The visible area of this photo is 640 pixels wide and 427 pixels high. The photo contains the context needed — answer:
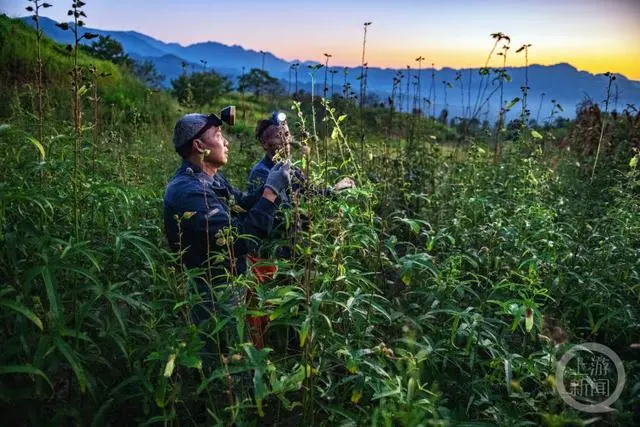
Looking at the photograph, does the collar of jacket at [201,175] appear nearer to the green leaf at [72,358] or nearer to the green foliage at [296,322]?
the green foliage at [296,322]

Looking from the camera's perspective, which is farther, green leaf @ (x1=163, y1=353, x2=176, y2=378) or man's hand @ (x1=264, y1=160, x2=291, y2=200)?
man's hand @ (x1=264, y1=160, x2=291, y2=200)

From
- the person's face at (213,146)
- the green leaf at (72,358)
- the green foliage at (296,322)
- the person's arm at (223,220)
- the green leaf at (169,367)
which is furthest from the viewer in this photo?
the person's face at (213,146)

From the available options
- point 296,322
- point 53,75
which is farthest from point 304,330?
point 53,75

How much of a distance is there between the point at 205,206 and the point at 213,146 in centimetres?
61

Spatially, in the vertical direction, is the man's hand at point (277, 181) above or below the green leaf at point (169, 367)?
above

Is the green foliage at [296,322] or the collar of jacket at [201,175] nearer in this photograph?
the green foliage at [296,322]

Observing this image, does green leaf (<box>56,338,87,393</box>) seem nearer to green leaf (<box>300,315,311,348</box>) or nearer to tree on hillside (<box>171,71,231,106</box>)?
green leaf (<box>300,315,311,348</box>)

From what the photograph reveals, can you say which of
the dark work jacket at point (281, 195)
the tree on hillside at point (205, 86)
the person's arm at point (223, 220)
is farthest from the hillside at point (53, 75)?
the person's arm at point (223, 220)

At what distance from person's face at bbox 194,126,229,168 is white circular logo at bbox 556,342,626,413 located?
2.42 meters

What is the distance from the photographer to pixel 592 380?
2.43m

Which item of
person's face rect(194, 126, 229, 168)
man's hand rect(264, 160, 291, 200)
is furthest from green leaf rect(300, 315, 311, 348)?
person's face rect(194, 126, 229, 168)

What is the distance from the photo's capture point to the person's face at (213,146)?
10.6 ft

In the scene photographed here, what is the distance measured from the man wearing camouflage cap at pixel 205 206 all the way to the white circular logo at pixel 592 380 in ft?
5.67

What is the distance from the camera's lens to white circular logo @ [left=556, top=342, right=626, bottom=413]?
2.16 m
